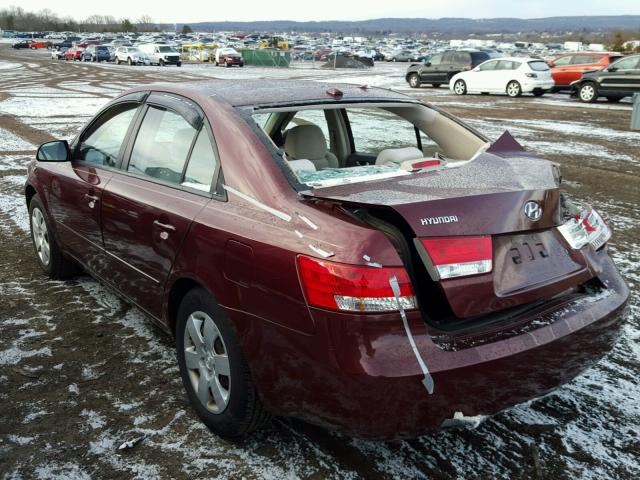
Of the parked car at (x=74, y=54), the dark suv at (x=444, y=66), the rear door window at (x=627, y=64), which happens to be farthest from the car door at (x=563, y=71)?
the parked car at (x=74, y=54)

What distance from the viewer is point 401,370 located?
2.20 meters

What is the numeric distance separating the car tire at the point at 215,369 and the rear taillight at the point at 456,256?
35.6 inches

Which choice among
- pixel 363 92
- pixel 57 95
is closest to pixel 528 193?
pixel 363 92

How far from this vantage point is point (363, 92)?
3670mm

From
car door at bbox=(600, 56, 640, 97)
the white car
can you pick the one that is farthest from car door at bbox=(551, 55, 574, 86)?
car door at bbox=(600, 56, 640, 97)

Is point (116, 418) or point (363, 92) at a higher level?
point (363, 92)

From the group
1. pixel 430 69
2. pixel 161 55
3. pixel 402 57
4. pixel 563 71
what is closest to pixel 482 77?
pixel 563 71

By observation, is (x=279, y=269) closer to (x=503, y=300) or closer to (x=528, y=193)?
(x=503, y=300)

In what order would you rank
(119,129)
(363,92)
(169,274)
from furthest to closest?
(119,129), (363,92), (169,274)

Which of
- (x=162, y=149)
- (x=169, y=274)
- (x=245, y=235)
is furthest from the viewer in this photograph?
(x=162, y=149)

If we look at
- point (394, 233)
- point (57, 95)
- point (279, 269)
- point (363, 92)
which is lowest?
point (57, 95)

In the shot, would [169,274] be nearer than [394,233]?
No

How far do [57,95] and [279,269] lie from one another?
67.9ft

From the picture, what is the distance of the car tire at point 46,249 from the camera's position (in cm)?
475
